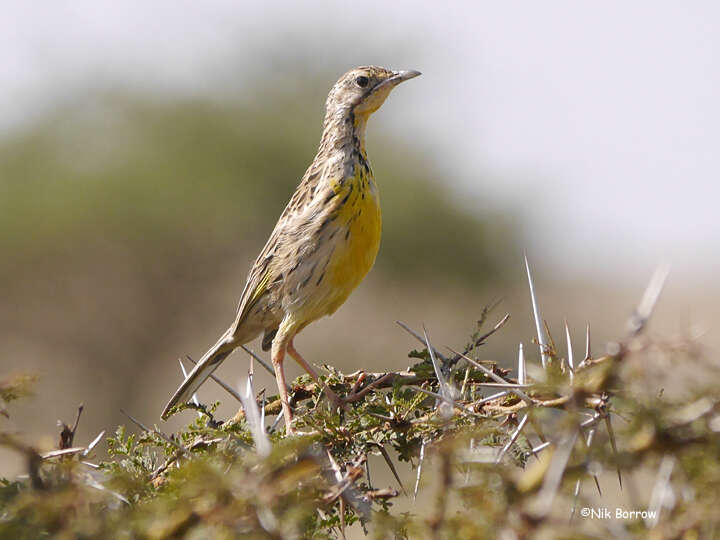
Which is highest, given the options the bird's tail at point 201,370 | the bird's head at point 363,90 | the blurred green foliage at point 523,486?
the bird's head at point 363,90

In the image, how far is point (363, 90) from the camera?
608 centimetres


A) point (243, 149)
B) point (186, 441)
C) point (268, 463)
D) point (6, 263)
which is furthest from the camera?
point (243, 149)

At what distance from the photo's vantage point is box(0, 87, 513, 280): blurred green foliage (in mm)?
20922

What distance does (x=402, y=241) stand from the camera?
2194 centimetres

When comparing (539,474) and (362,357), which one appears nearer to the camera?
(539,474)

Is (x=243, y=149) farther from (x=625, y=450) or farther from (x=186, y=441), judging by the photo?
(x=625, y=450)

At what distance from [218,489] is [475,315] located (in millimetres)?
21544

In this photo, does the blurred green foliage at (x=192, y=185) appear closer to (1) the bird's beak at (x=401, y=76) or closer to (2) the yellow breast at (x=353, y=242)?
(1) the bird's beak at (x=401, y=76)

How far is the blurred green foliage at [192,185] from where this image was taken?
20.9 meters

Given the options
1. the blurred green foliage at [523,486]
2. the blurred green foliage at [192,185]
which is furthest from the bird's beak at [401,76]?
the blurred green foliage at [192,185]

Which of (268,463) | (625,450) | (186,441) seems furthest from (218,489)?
(186,441)

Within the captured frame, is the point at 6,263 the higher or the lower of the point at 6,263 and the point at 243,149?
the lower

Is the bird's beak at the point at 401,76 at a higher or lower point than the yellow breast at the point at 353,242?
higher

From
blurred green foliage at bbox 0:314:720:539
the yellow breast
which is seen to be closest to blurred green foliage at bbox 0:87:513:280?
the yellow breast
